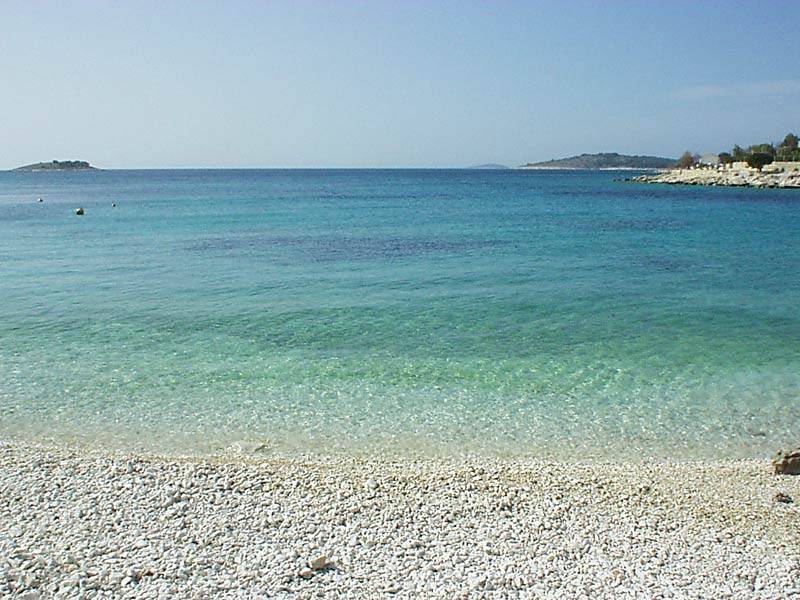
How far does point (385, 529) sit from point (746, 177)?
9910 cm

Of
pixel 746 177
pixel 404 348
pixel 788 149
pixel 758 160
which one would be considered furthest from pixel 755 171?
pixel 404 348

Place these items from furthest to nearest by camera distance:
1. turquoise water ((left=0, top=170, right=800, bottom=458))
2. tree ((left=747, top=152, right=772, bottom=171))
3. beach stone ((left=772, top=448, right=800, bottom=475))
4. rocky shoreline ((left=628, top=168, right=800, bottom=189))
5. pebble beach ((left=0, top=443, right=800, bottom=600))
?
tree ((left=747, top=152, right=772, bottom=171)), rocky shoreline ((left=628, top=168, right=800, bottom=189)), turquoise water ((left=0, top=170, right=800, bottom=458)), beach stone ((left=772, top=448, right=800, bottom=475)), pebble beach ((left=0, top=443, right=800, bottom=600))

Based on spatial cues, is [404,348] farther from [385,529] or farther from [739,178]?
[739,178]

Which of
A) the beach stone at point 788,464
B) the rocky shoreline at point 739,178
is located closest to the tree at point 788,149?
the rocky shoreline at point 739,178

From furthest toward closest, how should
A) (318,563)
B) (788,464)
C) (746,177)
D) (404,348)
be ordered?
1. (746,177)
2. (404,348)
3. (788,464)
4. (318,563)

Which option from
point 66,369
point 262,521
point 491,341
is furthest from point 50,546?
point 491,341

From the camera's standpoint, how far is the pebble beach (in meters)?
6.08

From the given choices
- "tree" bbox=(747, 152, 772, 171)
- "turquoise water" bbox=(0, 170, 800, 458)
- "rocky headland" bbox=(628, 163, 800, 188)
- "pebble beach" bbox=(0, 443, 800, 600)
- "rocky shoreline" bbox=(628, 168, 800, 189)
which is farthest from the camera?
"tree" bbox=(747, 152, 772, 171)

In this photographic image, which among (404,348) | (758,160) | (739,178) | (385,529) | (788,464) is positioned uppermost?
(758,160)

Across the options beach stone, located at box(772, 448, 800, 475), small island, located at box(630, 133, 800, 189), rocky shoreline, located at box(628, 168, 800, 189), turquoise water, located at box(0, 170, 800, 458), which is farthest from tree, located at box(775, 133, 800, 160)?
beach stone, located at box(772, 448, 800, 475)

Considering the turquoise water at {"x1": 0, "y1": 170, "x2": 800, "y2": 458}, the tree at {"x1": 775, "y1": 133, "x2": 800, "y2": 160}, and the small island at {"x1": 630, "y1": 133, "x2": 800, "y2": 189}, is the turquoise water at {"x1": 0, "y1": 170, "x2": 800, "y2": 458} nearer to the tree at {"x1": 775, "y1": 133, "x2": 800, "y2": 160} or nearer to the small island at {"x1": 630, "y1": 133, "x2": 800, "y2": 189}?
the small island at {"x1": 630, "y1": 133, "x2": 800, "y2": 189}

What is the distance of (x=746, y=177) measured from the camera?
93062mm

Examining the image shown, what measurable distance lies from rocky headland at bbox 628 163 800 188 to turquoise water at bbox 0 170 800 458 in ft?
210

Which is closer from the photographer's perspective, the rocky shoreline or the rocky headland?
the rocky shoreline
